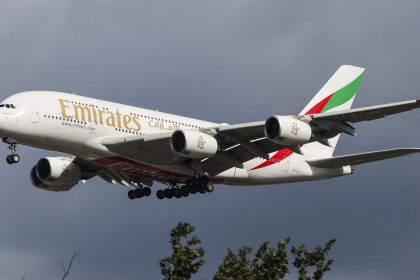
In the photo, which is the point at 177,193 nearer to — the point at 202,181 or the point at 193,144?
the point at 202,181

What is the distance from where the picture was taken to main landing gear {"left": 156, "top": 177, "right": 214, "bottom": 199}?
54.7 m

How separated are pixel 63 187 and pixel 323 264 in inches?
1193

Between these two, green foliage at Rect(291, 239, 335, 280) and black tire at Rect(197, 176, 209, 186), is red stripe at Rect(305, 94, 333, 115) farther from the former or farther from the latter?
green foliage at Rect(291, 239, 335, 280)

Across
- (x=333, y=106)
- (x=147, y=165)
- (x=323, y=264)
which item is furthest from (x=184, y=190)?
(x=323, y=264)

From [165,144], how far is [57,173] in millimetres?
8716

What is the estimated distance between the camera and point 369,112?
48.2m

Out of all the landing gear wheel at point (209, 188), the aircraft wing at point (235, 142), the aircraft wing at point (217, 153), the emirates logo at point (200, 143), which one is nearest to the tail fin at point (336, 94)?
the aircraft wing at point (235, 142)

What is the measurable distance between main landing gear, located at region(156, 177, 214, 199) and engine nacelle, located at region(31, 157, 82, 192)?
209 inches

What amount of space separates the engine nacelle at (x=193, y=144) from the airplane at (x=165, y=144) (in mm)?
49

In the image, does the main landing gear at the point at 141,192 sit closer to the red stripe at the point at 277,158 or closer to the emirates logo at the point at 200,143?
the red stripe at the point at 277,158

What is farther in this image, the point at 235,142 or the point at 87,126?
the point at 235,142

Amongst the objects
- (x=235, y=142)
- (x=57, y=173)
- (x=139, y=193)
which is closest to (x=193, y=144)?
(x=235, y=142)

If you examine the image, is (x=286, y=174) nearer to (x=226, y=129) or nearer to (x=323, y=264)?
(x=226, y=129)

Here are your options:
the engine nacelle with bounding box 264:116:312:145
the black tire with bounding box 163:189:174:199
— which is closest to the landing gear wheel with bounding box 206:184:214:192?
the black tire with bounding box 163:189:174:199
